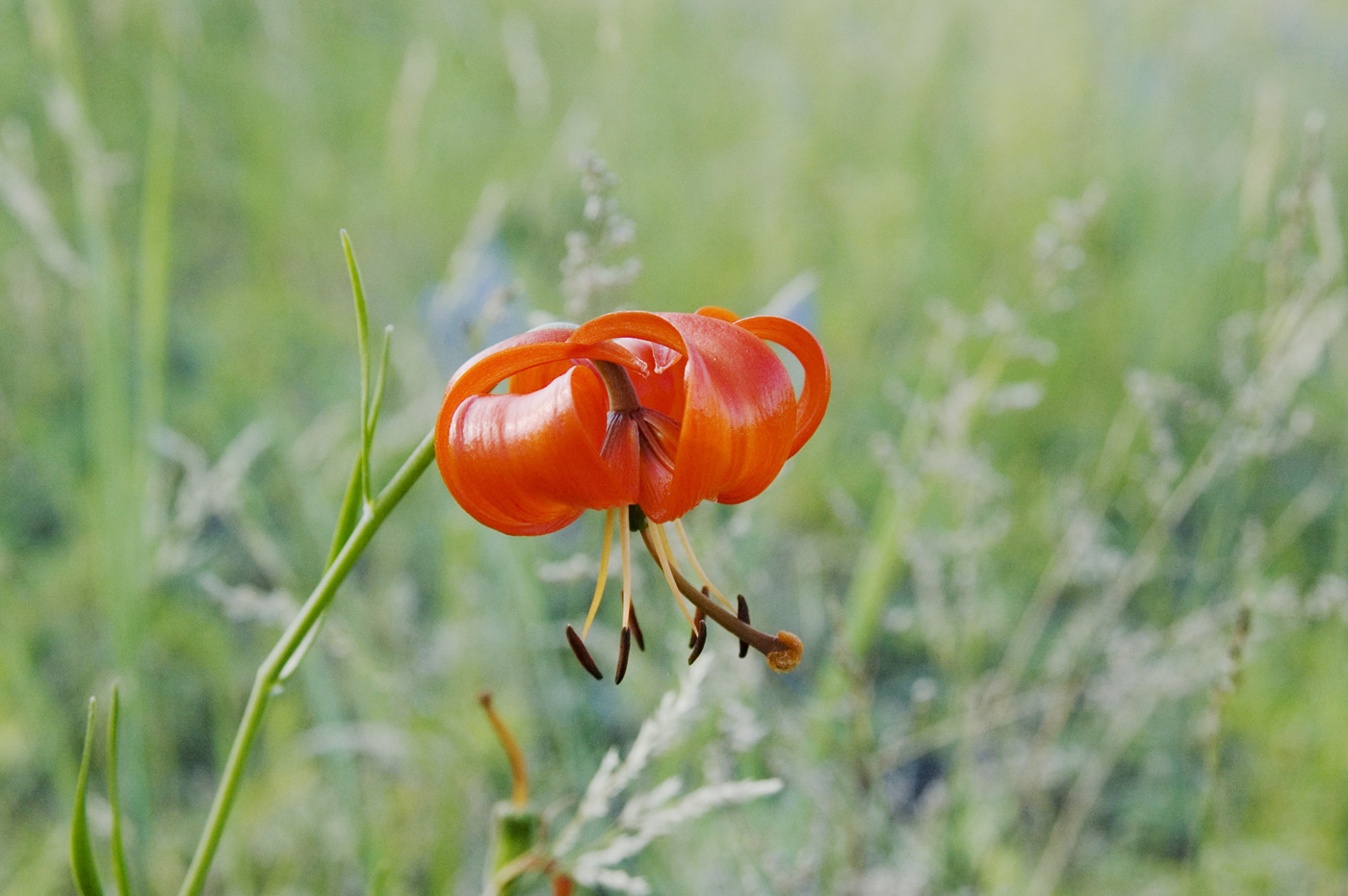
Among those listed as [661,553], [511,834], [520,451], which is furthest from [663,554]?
[511,834]

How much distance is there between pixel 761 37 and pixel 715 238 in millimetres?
956

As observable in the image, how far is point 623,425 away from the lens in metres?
0.44

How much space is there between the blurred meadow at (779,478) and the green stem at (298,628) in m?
0.19

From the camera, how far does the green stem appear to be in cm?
39

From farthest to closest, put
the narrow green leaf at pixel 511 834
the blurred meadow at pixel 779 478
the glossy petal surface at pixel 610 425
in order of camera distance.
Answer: the blurred meadow at pixel 779 478 → the narrow green leaf at pixel 511 834 → the glossy petal surface at pixel 610 425

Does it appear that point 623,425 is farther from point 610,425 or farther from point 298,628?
point 298,628

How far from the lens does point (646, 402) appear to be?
1.51ft

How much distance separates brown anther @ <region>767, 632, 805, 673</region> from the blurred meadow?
147mm

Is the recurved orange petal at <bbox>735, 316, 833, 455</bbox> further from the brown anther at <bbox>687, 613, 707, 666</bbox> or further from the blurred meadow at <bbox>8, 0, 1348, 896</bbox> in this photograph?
the blurred meadow at <bbox>8, 0, 1348, 896</bbox>

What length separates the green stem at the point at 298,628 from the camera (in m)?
0.39

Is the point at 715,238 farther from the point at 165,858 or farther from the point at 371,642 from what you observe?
the point at 165,858

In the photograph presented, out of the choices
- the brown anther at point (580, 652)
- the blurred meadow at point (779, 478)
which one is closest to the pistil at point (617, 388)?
the brown anther at point (580, 652)

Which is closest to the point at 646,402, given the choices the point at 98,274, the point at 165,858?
Answer: the point at 98,274

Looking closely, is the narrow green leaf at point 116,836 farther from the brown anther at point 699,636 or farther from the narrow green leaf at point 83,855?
the brown anther at point 699,636
